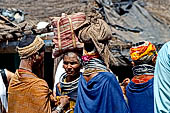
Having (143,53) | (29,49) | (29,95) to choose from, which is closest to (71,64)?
(29,49)

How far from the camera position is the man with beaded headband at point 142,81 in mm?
4118

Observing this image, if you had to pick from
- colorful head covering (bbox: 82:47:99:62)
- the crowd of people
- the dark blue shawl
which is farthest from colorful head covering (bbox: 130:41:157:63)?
colorful head covering (bbox: 82:47:99:62)

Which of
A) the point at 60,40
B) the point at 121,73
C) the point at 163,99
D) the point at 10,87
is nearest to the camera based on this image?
the point at 163,99

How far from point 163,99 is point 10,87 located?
6.03 feet

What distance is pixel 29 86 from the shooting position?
14.1 ft

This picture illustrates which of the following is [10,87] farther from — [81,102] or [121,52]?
[121,52]

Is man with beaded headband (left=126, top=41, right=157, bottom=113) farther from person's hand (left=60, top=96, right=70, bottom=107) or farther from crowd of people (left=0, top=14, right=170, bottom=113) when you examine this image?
person's hand (left=60, top=96, right=70, bottom=107)

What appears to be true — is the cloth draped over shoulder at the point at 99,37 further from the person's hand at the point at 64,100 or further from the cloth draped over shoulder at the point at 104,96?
the person's hand at the point at 64,100

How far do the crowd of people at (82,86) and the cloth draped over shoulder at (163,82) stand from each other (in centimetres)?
58

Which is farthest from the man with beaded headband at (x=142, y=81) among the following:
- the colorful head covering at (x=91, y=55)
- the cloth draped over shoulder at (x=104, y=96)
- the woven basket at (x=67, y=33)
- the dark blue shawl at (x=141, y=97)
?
the woven basket at (x=67, y=33)

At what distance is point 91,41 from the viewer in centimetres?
415

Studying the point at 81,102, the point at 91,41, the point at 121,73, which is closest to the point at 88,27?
the point at 91,41

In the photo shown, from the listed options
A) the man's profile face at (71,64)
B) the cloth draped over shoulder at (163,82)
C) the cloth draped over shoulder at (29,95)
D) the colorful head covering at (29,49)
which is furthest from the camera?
the man's profile face at (71,64)

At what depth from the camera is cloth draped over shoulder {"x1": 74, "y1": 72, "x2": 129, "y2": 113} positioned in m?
3.86
